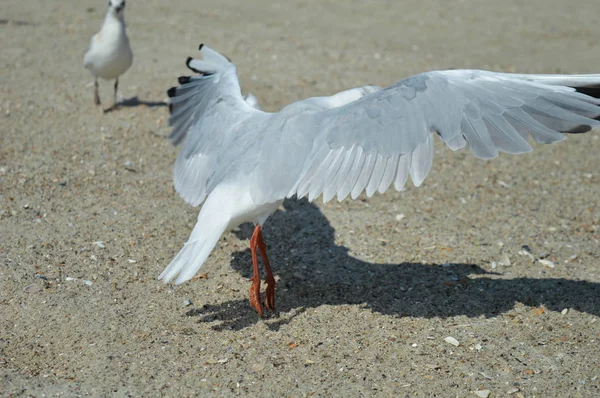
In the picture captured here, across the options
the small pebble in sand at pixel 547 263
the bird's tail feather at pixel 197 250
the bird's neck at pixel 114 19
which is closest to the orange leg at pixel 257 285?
the bird's tail feather at pixel 197 250

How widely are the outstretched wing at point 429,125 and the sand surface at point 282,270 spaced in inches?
32.0

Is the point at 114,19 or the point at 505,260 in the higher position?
the point at 114,19

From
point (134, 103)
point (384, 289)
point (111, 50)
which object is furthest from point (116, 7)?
point (384, 289)

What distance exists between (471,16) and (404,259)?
23.5ft

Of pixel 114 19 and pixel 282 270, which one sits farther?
pixel 114 19

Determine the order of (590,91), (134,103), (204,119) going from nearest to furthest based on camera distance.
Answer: (590,91), (204,119), (134,103)

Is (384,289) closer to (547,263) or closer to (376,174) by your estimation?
(376,174)

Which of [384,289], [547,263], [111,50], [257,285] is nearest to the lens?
[257,285]

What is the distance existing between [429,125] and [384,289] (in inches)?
44.4

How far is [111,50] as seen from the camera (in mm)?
6242

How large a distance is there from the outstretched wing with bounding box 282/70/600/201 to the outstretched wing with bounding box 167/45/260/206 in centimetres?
70

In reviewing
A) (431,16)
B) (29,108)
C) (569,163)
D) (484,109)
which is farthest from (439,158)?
(431,16)

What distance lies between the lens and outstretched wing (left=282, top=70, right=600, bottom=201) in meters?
3.46

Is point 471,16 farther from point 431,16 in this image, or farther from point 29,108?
point 29,108
